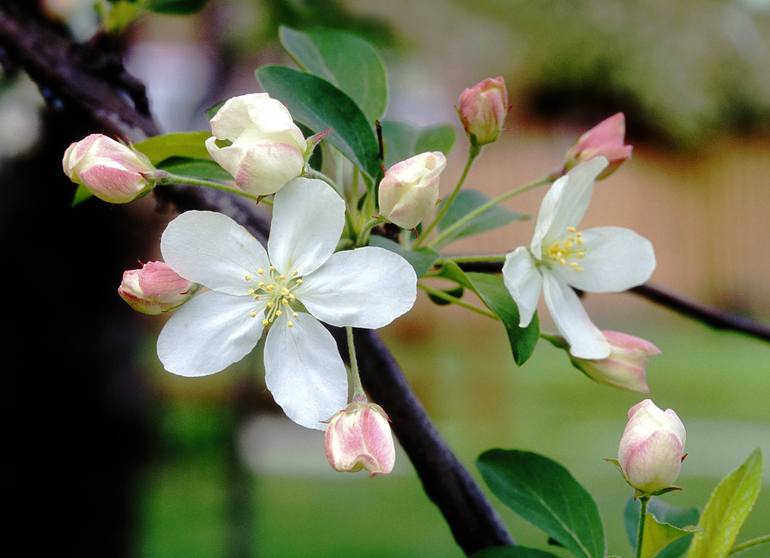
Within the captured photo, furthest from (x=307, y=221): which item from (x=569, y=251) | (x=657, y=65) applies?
(x=657, y=65)

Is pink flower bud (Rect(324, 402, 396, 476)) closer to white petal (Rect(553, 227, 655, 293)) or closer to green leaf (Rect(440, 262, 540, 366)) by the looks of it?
green leaf (Rect(440, 262, 540, 366))

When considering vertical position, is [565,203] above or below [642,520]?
above

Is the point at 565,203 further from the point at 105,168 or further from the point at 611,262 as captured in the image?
the point at 105,168

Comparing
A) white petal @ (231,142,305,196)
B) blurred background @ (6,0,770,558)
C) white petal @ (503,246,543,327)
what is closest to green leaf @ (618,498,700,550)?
white petal @ (503,246,543,327)

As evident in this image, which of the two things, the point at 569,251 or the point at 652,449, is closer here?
the point at 652,449

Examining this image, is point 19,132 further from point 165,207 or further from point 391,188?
point 391,188

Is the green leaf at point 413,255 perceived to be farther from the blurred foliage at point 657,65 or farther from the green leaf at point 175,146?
the blurred foliage at point 657,65
